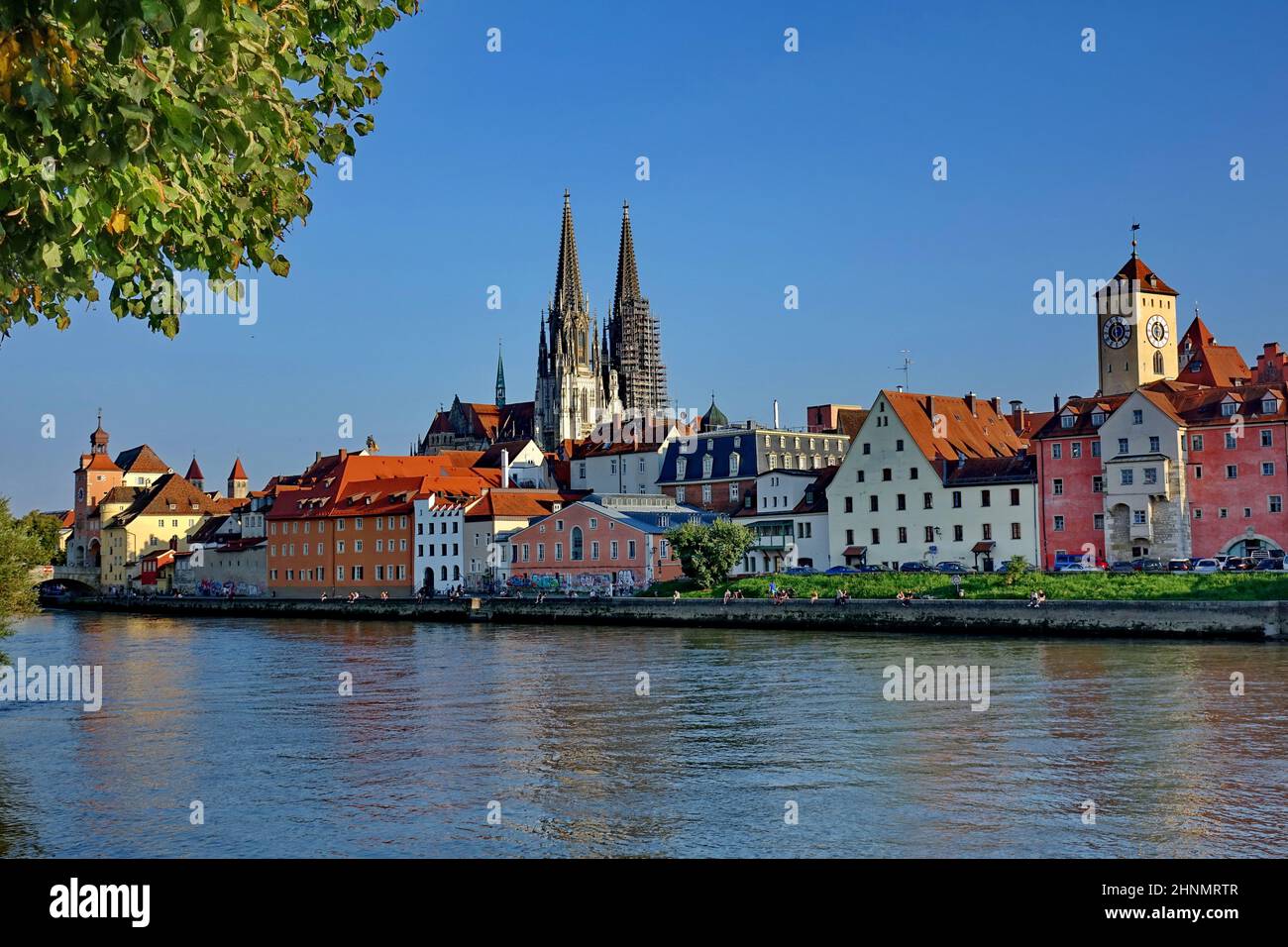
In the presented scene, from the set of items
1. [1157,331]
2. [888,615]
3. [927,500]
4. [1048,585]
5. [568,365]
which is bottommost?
[888,615]

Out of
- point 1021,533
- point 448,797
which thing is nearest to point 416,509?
point 1021,533

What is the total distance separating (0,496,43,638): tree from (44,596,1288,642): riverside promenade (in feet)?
106

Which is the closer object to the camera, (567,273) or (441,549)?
(441,549)

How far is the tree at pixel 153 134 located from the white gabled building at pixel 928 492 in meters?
61.9

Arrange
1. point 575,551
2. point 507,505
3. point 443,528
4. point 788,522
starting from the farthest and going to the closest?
point 443,528 < point 507,505 < point 575,551 < point 788,522

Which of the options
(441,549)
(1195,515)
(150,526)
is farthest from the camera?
(150,526)

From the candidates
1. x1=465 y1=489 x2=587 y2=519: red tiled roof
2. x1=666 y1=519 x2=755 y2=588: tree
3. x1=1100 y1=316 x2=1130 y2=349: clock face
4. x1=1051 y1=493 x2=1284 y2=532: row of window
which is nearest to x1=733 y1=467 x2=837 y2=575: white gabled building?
x1=666 y1=519 x2=755 y2=588: tree

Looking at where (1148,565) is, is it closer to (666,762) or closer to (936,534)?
(936,534)

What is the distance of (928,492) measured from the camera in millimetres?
71500

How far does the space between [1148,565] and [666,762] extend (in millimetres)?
41737

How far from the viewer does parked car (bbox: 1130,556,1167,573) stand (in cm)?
5892

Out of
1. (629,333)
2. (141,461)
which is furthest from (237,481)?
(629,333)

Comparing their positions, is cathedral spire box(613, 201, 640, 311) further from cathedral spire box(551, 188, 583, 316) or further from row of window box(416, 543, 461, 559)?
row of window box(416, 543, 461, 559)
